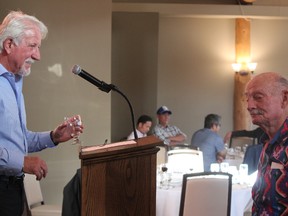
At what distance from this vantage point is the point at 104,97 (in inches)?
244

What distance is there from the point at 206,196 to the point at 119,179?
2.44 m

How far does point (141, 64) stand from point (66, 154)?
3.72 m

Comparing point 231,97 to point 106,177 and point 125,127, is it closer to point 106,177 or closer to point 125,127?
point 125,127

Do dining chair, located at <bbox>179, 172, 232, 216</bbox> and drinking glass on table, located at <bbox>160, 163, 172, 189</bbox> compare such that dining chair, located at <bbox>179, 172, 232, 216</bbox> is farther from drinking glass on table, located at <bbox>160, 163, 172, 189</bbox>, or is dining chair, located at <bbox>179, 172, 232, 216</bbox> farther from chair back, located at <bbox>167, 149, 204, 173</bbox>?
chair back, located at <bbox>167, 149, 204, 173</bbox>

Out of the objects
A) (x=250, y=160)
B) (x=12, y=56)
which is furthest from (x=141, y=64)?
(x=12, y=56)

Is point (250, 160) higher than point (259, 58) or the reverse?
the reverse

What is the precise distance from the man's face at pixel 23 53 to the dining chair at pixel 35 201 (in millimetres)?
2967

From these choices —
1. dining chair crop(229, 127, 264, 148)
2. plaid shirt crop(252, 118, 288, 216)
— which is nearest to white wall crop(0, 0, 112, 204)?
dining chair crop(229, 127, 264, 148)

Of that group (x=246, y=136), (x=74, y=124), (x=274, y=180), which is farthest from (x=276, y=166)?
(x=246, y=136)

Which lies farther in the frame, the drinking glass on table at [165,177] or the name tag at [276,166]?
the drinking glass on table at [165,177]

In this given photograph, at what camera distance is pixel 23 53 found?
213 cm

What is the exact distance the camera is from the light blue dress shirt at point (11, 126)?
2.02 meters

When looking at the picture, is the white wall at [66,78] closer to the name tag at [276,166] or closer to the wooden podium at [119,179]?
the wooden podium at [119,179]

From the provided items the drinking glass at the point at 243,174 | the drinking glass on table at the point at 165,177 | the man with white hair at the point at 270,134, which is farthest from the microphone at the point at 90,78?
the drinking glass at the point at 243,174
